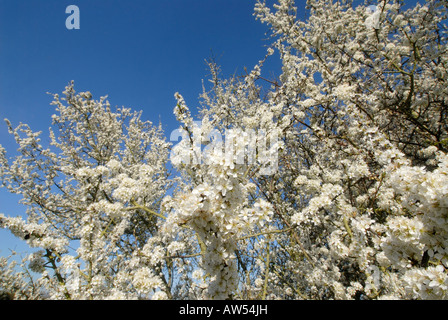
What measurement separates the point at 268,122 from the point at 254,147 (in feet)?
3.62

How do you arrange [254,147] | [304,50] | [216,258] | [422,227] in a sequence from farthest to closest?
[304,50] < [254,147] < [216,258] < [422,227]

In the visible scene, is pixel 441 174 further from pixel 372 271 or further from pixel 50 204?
pixel 50 204

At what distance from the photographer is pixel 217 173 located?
187 cm

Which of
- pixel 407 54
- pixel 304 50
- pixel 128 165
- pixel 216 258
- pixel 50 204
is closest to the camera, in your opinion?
pixel 216 258

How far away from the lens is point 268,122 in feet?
11.6

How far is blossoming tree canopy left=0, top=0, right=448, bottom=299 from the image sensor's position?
1.88 m

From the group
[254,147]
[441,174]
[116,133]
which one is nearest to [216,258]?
[254,147]

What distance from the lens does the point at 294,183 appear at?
4695 millimetres

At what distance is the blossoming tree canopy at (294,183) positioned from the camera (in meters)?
1.88
